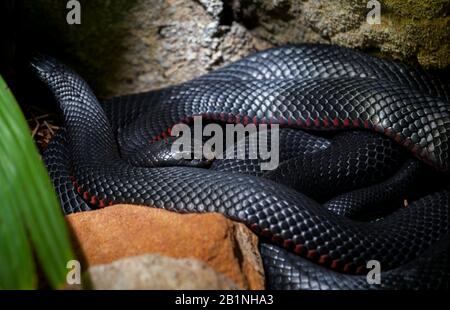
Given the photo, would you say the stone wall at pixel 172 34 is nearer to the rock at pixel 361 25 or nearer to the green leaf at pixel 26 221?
the rock at pixel 361 25

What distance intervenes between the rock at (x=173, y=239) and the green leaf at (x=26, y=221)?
715 mm

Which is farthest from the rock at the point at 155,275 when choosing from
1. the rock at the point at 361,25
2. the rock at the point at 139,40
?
the rock at the point at 139,40

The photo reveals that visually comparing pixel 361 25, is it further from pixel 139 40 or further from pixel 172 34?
pixel 139 40

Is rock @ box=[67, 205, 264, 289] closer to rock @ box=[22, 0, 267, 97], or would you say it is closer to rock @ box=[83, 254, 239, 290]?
rock @ box=[83, 254, 239, 290]

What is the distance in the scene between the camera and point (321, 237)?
309cm

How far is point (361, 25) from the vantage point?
4191 millimetres

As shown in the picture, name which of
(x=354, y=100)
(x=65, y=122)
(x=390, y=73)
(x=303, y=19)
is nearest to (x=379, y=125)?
(x=354, y=100)

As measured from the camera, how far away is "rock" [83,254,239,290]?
2.42 m

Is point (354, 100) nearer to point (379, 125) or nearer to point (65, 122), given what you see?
point (379, 125)

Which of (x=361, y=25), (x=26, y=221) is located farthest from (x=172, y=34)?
(x=26, y=221)

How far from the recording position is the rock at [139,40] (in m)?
4.73

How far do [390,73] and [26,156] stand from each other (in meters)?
3.22

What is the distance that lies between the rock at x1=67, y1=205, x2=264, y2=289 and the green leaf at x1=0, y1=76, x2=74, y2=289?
0.72 m

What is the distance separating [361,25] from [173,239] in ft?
8.39
